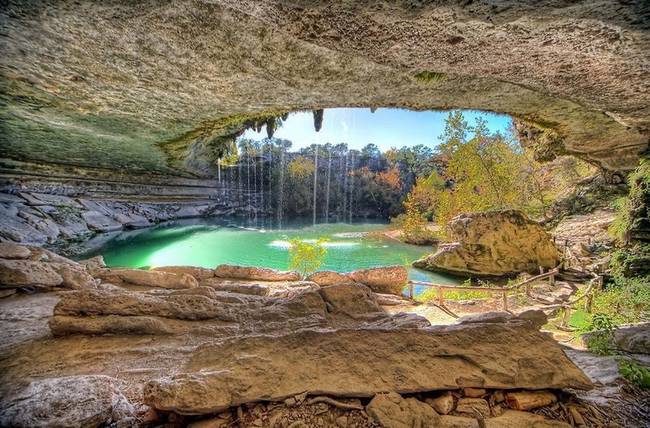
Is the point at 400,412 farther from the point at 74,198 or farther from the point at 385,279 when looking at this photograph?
the point at 74,198

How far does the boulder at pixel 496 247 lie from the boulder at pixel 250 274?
9787 millimetres

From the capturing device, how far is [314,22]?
2.26 m

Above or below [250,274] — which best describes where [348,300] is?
above

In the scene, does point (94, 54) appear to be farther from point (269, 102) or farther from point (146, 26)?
point (269, 102)

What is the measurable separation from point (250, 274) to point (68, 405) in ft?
18.4

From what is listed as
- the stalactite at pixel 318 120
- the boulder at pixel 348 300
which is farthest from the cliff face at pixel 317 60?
the boulder at pixel 348 300

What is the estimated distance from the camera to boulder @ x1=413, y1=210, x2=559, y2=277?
12.4m

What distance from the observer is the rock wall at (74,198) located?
12383 mm

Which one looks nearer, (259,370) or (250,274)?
(259,370)

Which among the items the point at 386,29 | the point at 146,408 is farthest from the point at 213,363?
the point at 386,29

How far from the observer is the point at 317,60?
134 inches

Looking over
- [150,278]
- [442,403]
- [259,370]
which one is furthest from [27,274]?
[442,403]

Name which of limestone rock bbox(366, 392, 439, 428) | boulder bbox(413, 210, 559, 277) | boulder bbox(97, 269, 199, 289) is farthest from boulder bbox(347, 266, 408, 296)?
boulder bbox(413, 210, 559, 277)

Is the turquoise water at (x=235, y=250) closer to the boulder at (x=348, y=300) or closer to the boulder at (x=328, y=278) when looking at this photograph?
the boulder at (x=328, y=278)
